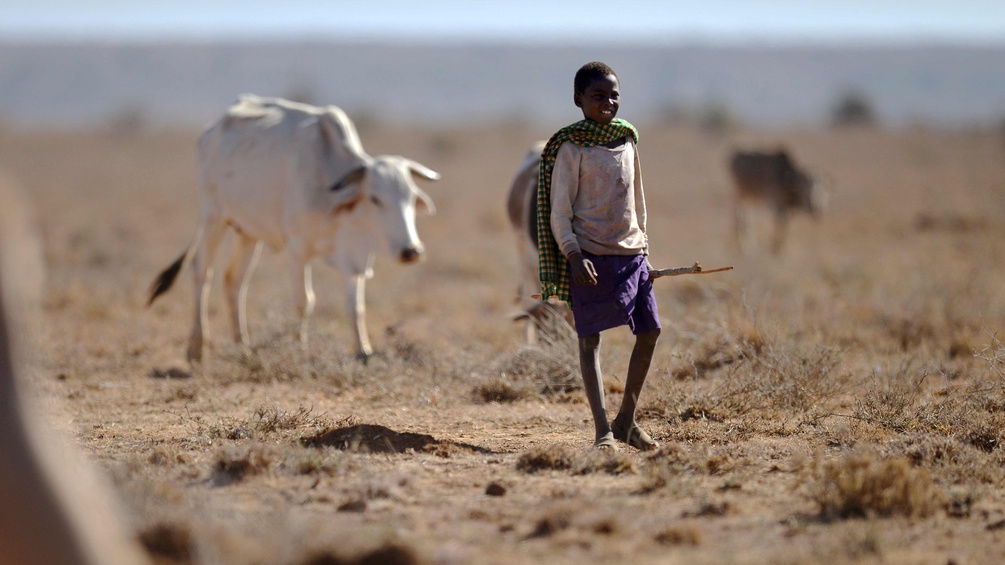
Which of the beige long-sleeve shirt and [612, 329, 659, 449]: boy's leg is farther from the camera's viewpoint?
[612, 329, 659, 449]: boy's leg

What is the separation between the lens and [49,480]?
7.78ft

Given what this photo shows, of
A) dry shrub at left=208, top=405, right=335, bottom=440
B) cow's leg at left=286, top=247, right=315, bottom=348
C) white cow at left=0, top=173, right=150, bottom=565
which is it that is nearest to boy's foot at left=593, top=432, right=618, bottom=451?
dry shrub at left=208, top=405, right=335, bottom=440

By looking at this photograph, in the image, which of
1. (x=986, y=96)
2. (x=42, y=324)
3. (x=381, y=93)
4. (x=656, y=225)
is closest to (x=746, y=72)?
(x=986, y=96)

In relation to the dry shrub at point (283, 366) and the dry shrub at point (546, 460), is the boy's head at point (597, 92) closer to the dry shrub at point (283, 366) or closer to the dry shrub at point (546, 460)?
the dry shrub at point (546, 460)

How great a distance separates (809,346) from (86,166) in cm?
3341

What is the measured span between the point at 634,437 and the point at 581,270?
39.6 inches

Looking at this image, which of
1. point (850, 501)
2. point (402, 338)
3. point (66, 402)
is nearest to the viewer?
point (850, 501)

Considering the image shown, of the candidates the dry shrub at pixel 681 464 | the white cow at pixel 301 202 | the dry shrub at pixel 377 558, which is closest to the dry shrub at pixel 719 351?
the dry shrub at pixel 681 464

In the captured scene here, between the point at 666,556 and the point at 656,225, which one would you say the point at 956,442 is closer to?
the point at 666,556

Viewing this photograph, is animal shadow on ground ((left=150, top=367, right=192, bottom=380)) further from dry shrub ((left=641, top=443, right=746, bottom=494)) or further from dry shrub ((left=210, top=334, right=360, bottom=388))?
dry shrub ((left=641, top=443, right=746, bottom=494))

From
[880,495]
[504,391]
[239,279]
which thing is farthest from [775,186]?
[880,495]

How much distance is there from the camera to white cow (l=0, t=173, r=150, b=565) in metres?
2.32

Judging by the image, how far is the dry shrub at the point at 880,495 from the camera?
393 cm

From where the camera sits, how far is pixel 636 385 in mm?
4918
